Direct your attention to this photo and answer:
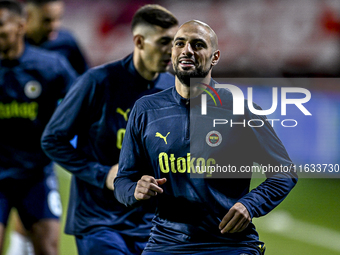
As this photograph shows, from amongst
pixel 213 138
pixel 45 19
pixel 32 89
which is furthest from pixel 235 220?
pixel 45 19

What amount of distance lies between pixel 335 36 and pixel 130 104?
27.9 feet

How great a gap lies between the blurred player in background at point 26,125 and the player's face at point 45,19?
1425 millimetres

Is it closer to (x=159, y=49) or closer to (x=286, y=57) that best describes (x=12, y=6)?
(x=159, y=49)

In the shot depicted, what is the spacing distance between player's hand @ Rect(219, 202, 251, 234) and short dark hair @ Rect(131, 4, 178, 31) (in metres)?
1.62

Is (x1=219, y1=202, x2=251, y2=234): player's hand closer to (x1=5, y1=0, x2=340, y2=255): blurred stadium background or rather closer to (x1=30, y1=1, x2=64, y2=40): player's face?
(x1=30, y1=1, x2=64, y2=40): player's face

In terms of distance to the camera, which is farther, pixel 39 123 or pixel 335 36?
pixel 335 36

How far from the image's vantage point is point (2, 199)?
4.59 metres

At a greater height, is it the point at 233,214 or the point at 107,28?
the point at 107,28

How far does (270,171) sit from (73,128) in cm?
150

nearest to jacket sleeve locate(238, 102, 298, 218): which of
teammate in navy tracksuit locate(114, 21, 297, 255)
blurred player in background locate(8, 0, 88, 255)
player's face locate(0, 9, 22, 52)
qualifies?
teammate in navy tracksuit locate(114, 21, 297, 255)

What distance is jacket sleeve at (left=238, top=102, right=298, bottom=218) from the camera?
2680 mm

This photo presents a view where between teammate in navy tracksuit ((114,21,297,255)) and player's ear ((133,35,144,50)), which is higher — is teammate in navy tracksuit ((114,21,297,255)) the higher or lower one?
the lower one

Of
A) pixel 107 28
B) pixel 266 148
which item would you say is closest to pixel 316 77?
pixel 107 28

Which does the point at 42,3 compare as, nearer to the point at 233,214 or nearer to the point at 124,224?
the point at 124,224
